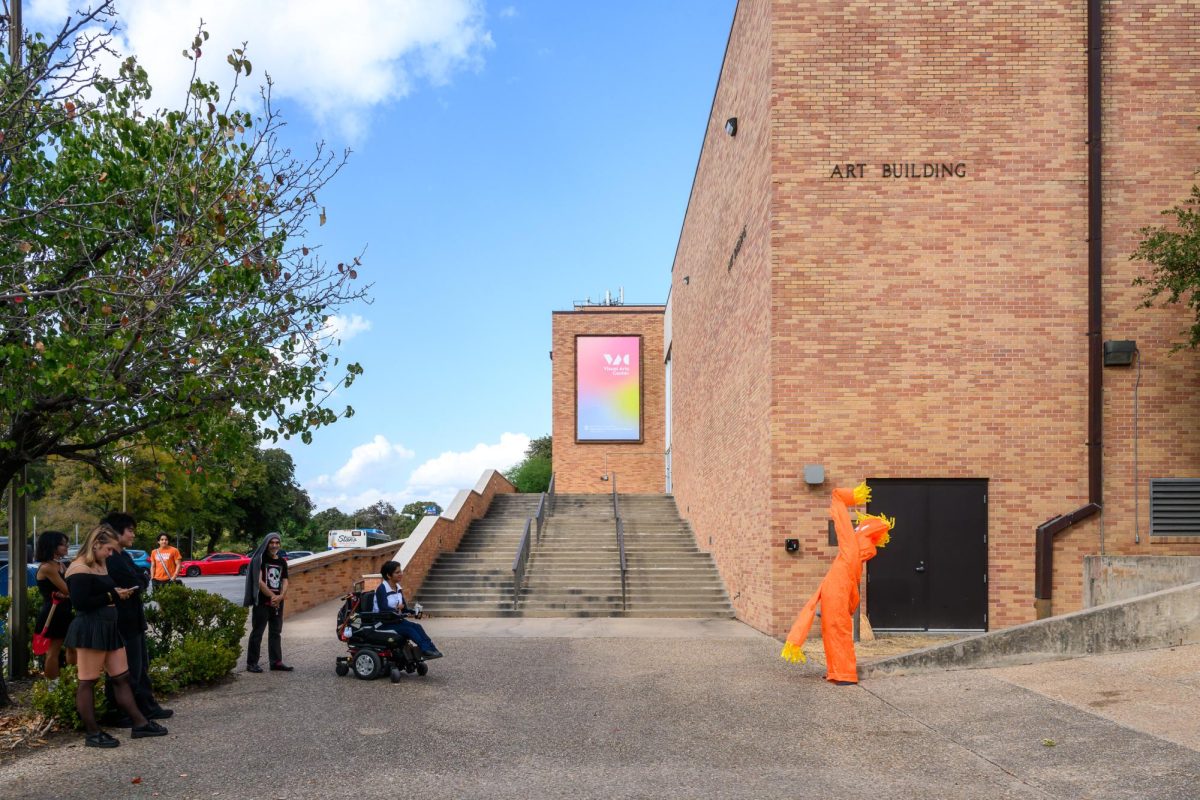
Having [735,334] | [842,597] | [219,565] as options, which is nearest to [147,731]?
[842,597]

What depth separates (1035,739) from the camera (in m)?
7.16

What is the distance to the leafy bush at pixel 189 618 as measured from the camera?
402 inches

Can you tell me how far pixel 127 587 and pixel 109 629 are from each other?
0.64 m

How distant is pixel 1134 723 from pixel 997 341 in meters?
7.21

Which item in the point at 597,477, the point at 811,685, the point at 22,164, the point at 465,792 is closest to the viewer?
the point at 465,792

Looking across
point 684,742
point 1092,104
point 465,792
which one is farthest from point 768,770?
point 1092,104

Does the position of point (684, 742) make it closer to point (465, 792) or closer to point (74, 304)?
point (465, 792)

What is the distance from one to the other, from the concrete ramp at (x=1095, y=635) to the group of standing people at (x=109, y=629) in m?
7.69

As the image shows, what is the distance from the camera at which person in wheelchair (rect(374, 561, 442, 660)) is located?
10.4 metres

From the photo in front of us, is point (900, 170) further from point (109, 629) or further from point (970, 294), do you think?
point (109, 629)

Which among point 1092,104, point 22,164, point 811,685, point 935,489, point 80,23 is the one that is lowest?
point 811,685

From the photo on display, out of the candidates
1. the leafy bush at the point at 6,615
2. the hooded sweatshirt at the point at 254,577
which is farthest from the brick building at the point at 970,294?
the leafy bush at the point at 6,615

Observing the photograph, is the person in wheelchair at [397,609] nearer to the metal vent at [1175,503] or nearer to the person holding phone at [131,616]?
the person holding phone at [131,616]

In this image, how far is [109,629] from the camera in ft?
24.1
